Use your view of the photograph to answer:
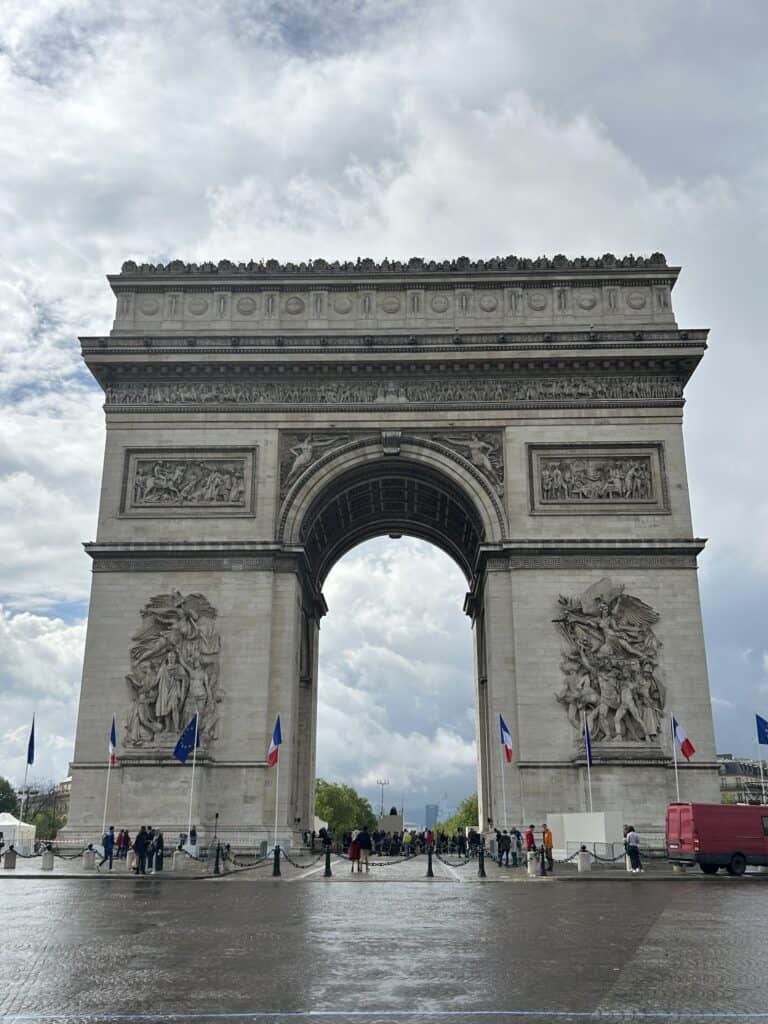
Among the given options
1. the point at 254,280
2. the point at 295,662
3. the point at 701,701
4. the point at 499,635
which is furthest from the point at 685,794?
the point at 254,280

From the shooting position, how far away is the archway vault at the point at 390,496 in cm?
3581

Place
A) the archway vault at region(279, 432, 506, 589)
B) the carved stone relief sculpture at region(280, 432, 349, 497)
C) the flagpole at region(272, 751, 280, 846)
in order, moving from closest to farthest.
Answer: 1. the flagpole at region(272, 751, 280, 846)
2. the archway vault at region(279, 432, 506, 589)
3. the carved stone relief sculpture at region(280, 432, 349, 497)

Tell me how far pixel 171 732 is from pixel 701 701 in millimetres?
17801

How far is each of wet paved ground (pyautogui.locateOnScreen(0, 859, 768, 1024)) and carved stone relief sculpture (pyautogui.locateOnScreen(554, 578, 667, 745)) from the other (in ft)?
39.5

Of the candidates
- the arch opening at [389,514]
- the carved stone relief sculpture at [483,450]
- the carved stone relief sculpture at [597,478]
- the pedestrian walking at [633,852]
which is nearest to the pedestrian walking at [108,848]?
the arch opening at [389,514]

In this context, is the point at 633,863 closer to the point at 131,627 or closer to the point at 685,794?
the point at 685,794

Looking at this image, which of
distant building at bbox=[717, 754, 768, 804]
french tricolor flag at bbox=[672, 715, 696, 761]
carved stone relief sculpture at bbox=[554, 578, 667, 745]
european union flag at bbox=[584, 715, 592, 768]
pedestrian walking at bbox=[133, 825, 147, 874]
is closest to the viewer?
pedestrian walking at bbox=[133, 825, 147, 874]

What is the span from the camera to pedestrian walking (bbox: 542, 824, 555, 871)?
1105 inches

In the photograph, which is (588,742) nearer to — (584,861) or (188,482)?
(584,861)

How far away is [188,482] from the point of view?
36.3 m

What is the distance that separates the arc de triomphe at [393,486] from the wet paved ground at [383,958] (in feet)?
40.2

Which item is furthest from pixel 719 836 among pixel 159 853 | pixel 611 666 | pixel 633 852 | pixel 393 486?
pixel 393 486

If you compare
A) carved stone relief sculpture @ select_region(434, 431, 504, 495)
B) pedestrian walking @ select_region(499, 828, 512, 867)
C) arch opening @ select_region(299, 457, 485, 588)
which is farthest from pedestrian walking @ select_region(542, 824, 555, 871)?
carved stone relief sculpture @ select_region(434, 431, 504, 495)

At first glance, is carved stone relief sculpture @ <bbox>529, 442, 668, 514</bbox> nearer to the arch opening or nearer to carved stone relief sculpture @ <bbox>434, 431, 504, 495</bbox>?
carved stone relief sculpture @ <bbox>434, 431, 504, 495</bbox>
